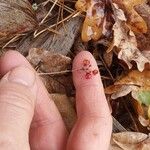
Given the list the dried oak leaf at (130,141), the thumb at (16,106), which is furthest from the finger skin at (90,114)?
the thumb at (16,106)

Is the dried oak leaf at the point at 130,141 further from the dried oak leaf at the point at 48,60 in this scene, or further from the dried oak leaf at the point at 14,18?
the dried oak leaf at the point at 14,18

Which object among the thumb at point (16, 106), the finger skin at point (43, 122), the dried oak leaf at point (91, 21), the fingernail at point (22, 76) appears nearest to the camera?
the thumb at point (16, 106)

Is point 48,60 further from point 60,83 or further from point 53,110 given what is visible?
point 53,110

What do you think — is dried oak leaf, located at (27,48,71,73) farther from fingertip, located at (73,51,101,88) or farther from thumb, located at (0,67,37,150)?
thumb, located at (0,67,37,150)

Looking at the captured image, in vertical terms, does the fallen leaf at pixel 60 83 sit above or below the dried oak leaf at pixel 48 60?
below

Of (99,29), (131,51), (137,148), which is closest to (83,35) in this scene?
(99,29)

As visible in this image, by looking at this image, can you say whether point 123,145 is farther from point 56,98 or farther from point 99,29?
point 99,29

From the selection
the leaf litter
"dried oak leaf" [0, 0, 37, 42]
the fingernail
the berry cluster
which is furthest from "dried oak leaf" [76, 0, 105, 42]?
the fingernail
